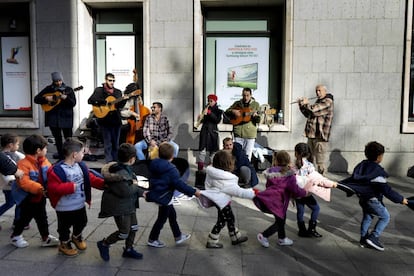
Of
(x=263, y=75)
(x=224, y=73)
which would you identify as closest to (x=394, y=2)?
(x=263, y=75)

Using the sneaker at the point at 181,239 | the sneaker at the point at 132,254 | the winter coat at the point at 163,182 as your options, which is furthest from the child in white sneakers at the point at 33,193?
the sneaker at the point at 181,239

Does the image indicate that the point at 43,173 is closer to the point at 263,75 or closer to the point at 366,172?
the point at 366,172

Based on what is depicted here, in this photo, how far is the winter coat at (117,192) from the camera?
397 centimetres

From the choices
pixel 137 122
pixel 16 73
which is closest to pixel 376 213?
pixel 137 122

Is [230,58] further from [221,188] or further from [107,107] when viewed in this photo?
[221,188]

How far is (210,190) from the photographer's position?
4.41 metres

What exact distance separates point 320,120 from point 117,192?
5267mm

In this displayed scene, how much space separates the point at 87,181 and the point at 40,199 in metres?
0.63

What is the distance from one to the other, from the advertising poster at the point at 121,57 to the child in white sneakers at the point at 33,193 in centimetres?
582

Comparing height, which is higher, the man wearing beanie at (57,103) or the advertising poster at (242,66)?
the advertising poster at (242,66)

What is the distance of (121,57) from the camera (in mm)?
10008

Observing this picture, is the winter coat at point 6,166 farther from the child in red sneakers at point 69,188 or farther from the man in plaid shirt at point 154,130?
the man in plaid shirt at point 154,130

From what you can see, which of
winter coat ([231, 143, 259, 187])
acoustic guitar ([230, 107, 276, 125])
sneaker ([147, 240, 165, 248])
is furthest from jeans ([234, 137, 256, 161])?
sneaker ([147, 240, 165, 248])

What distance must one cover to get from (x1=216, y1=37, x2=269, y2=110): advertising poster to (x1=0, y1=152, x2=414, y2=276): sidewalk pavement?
4641 mm
